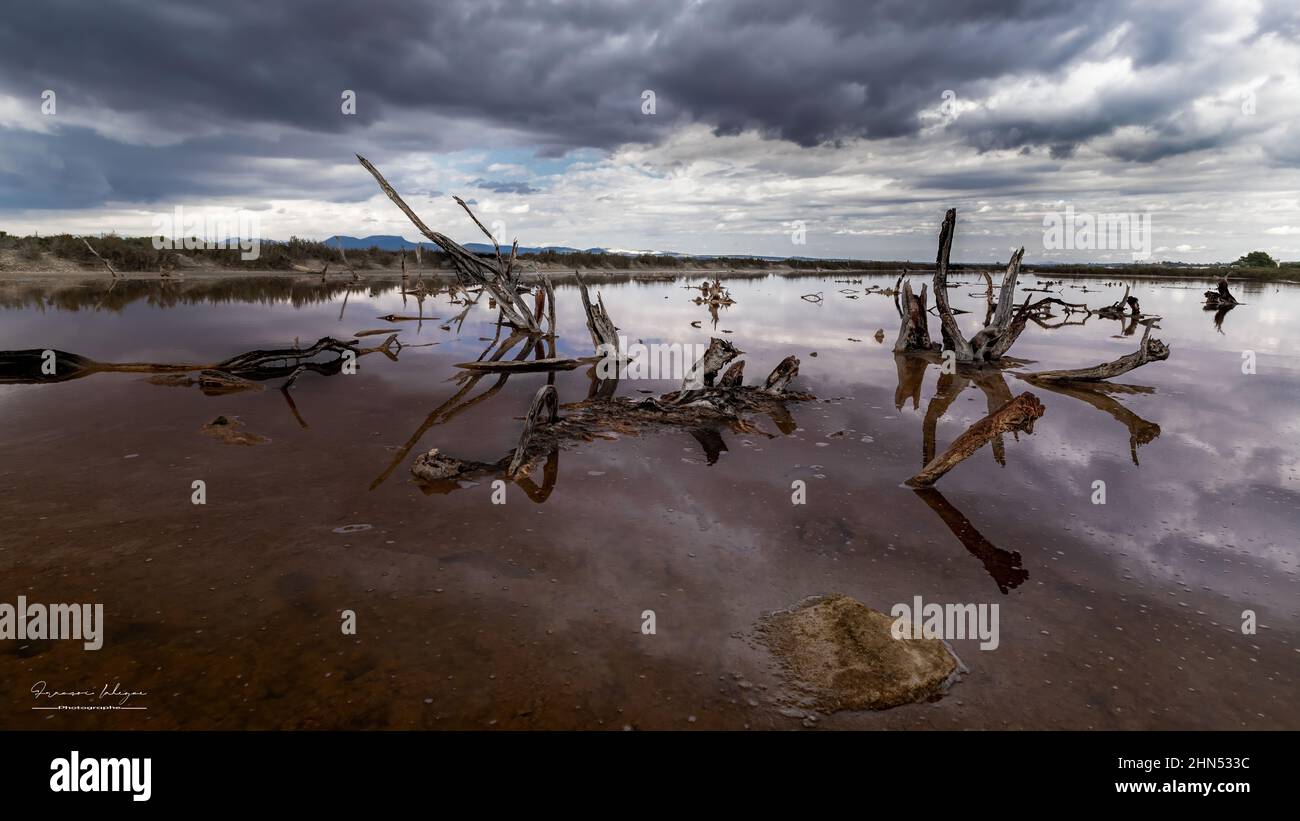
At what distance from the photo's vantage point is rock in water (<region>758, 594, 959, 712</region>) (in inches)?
180

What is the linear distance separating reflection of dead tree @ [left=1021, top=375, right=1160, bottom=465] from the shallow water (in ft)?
0.46

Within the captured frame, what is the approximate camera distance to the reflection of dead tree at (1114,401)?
1205cm

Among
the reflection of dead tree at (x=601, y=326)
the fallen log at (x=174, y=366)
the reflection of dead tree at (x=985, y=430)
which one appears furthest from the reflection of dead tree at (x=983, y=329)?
the fallen log at (x=174, y=366)

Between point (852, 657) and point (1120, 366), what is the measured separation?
56.7 ft

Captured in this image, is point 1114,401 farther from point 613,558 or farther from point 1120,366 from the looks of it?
point 613,558

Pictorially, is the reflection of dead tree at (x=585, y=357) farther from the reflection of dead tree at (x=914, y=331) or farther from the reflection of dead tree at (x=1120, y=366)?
the reflection of dead tree at (x=1120, y=366)

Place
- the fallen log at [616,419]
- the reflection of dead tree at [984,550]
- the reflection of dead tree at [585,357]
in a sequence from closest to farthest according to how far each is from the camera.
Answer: the reflection of dead tree at [984,550] < the fallen log at [616,419] < the reflection of dead tree at [585,357]

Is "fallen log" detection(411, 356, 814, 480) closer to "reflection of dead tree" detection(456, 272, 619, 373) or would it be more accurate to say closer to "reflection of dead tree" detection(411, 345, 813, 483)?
"reflection of dead tree" detection(411, 345, 813, 483)

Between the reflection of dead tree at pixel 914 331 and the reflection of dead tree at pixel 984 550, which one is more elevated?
the reflection of dead tree at pixel 914 331

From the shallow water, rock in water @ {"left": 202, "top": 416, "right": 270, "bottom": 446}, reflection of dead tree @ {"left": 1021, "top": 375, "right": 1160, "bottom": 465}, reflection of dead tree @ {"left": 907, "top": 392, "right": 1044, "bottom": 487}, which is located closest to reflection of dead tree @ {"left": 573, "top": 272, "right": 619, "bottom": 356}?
the shallow water

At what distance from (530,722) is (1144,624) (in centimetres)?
588

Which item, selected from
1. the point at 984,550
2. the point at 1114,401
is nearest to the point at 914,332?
the point at 1114,401

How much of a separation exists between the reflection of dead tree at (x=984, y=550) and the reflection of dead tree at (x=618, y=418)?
4.12 meters

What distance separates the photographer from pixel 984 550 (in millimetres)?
7129
